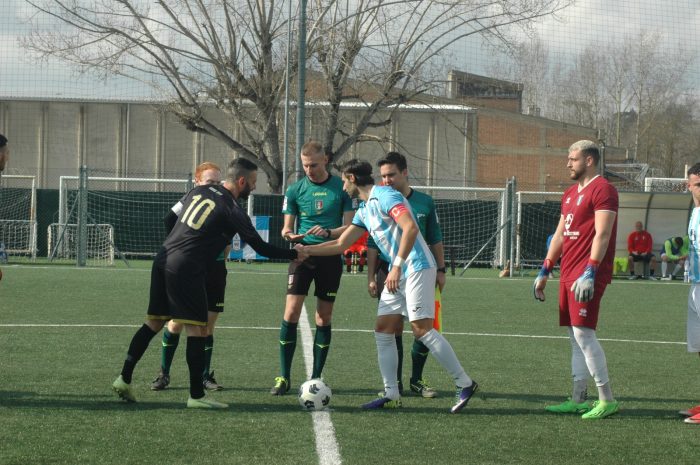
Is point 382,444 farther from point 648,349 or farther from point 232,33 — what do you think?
point 232,33

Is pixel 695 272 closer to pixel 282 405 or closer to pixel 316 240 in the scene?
pixel 316 240

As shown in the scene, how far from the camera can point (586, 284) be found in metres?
6.70

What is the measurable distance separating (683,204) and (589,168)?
74.0ft

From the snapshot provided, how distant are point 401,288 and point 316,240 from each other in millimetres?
1103

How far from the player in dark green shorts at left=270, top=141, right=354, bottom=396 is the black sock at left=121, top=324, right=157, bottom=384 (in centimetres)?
116

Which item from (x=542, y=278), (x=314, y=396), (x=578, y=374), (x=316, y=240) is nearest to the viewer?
(x=314, y=396)

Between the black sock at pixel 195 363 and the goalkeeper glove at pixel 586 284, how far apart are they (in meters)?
2.68

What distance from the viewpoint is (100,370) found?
8500mm

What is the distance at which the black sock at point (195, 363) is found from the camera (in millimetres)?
6891

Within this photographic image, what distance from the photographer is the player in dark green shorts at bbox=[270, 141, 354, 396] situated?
7.90 metres

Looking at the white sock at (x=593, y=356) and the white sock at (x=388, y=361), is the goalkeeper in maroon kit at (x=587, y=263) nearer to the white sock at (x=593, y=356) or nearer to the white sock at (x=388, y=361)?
the white sock at (x=593, y=356)

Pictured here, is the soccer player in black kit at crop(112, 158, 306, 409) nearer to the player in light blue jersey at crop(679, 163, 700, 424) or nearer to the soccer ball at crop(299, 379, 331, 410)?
the soccer ball at crop(299, 379, 331, 410)

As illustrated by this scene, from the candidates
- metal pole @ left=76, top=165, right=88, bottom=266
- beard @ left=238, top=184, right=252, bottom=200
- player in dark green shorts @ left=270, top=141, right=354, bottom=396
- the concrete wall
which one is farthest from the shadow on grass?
the concrete wall

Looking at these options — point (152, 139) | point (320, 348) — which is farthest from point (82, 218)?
point (152, 139)
